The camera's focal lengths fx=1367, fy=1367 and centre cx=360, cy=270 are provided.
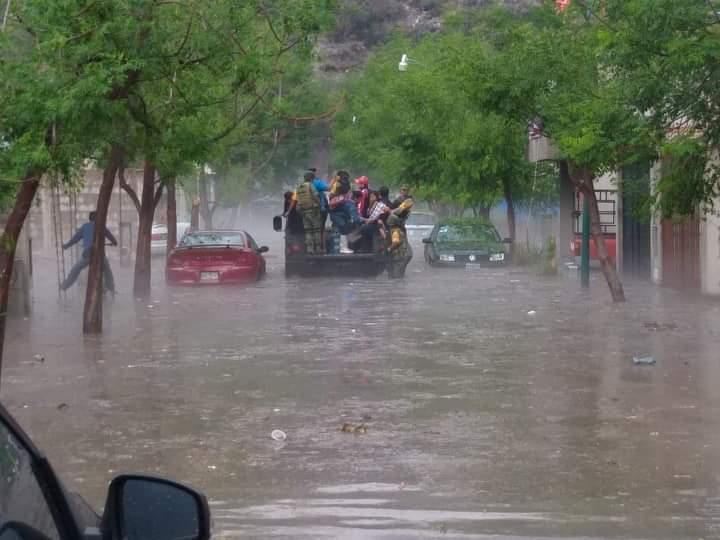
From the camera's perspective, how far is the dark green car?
35406 millimetres

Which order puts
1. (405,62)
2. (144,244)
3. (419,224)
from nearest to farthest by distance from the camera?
(144,244) < (405,62) < (419,224)

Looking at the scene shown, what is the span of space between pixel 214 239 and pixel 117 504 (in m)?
28.0

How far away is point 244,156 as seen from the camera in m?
48.9

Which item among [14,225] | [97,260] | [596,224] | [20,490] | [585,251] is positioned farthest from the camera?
[585,251]

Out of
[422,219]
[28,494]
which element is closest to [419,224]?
[422,219]

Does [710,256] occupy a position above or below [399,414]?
above

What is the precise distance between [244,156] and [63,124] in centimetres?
3559

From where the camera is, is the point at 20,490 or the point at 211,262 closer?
the point at 20,490

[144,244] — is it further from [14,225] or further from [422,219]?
[422,219]

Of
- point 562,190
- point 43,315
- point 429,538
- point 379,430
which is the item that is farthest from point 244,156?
point 429,538

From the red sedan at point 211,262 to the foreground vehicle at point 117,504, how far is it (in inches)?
1054

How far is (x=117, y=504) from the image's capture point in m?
3.12

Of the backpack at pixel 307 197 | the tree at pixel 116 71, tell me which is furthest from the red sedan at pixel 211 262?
the tree at pixel 116 71

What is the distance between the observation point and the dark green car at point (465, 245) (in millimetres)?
35406
